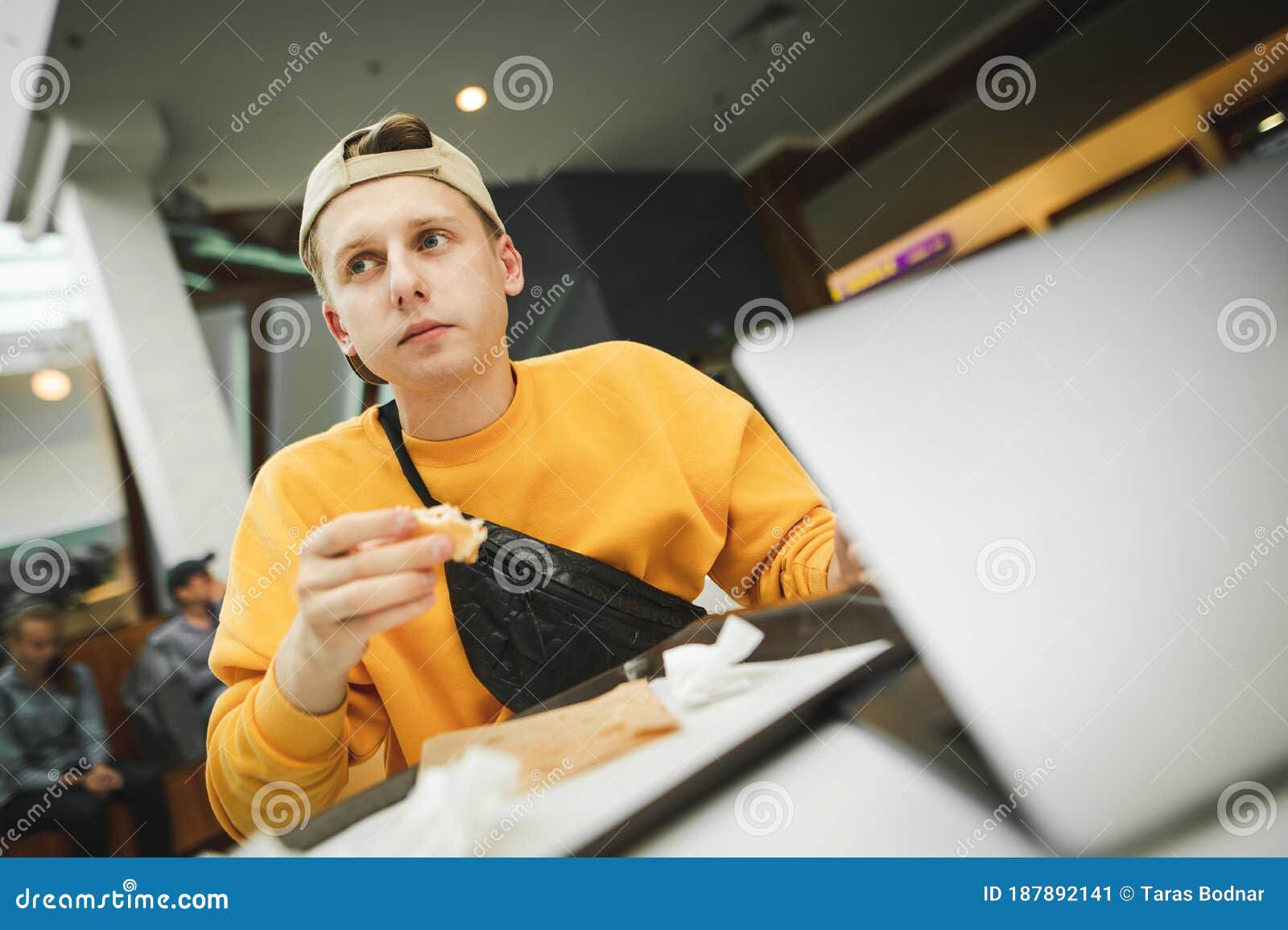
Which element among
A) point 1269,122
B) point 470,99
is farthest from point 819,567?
point 1269,122

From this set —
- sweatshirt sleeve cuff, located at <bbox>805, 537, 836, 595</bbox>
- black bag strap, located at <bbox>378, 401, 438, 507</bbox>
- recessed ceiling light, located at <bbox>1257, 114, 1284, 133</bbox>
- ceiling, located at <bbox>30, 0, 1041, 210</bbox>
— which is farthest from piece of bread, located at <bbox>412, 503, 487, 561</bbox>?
recessed ceiling light, located at <bbox>1257, 114, 1284, 133</bbox>

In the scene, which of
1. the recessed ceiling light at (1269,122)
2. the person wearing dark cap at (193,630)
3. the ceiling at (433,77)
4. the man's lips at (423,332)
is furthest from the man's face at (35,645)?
the recessed ceiling light at (1269,122)

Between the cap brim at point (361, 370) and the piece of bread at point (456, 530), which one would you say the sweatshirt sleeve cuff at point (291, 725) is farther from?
the cap brim at point (361, 370)

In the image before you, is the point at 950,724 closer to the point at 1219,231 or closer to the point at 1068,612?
the point at 1068,612

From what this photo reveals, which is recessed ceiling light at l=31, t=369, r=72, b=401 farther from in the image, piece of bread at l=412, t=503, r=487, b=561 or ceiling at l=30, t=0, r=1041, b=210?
piece of bread at l=412, t=503, r=487, b=561

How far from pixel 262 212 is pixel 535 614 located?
3.29 ft

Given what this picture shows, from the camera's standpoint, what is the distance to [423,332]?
974 millimetres

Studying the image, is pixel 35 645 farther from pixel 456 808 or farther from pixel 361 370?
pixel 456 808

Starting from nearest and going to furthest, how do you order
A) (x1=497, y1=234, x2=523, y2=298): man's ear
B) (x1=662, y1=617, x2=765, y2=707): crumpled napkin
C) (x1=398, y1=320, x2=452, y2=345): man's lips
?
1. (x1=662, y1=617, x2=765, y2=707): crumpled napkin
2. (x1=398, y1=320, x2=452, y2=345): man's lips
3. (x1=497, y1=234, x2=523, y2=298): man's ear

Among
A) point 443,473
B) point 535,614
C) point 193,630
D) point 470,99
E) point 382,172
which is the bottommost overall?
point 535,614

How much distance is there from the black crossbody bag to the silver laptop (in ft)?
2.02

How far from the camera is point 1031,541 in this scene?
373 mm

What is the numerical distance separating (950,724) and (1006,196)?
62.3 inches

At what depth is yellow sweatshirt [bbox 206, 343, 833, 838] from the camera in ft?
2.85
